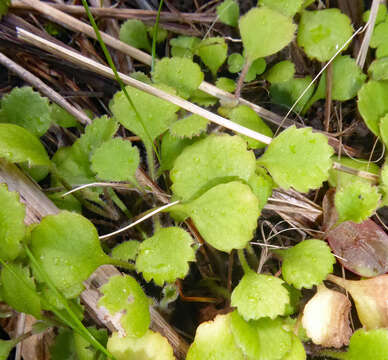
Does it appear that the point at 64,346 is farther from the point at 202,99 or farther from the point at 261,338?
the point at 202,99

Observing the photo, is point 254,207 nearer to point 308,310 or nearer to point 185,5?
point 308,310

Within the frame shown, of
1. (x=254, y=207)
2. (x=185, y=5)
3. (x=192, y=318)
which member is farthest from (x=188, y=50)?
(x=192, y=318)

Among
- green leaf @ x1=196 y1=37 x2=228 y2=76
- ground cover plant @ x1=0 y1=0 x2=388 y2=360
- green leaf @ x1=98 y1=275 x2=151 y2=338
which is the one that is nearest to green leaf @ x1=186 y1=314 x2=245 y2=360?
ground cover plant @ x1=0 y1=0 x2=388 y2=360

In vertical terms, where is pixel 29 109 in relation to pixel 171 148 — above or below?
above

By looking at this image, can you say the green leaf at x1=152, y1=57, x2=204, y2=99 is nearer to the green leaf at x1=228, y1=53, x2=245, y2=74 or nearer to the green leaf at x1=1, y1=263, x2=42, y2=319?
the green leaf at x1=228, y1=53, x2=245, y2=74

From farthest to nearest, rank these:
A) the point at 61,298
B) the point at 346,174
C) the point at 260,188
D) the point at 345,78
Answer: the point at 345,78 < the point at 346,174 < the point at 260,188 < the point at 61,298

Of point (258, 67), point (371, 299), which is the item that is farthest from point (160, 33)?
point (371, 299)
